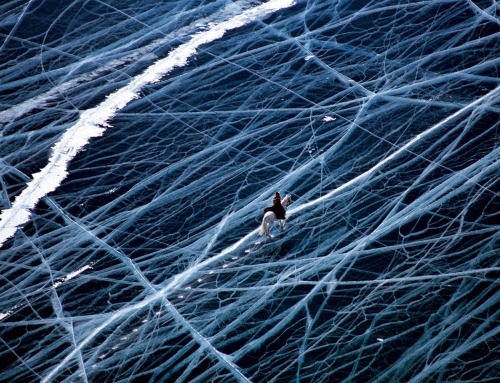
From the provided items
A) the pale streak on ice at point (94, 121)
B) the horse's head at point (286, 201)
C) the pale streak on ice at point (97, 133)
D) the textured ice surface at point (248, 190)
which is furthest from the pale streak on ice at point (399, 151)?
the pale streak on ice at point (94, 121)

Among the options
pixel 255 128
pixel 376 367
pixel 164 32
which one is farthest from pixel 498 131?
pixel 164 32

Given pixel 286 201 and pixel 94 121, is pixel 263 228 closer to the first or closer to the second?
pixel 286 201

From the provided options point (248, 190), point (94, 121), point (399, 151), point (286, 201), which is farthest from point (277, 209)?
point (94, 121)

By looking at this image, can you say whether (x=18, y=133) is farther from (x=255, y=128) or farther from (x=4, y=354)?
(x=4, y=354)

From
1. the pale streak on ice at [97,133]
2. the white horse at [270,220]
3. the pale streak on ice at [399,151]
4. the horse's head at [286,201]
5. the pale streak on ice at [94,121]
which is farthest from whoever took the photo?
the pale streak on ice at [94,121]

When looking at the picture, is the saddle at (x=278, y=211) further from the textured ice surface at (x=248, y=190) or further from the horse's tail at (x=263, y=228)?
the textured ice surface at (x=248, y=190)

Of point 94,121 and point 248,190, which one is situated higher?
point 94,121
